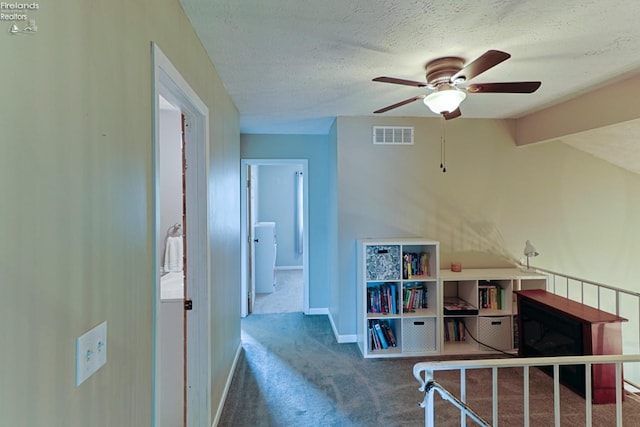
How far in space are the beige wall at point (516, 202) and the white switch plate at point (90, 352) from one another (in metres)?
2.81

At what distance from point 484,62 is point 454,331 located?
2.74 m

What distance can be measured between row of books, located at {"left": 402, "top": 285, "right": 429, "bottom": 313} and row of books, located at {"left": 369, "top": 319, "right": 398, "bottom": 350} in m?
0.29

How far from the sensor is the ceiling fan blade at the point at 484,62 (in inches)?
58.9

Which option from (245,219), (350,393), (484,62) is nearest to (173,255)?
(245,219)

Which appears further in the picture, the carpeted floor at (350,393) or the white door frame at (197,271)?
the carpeted floor at (350,393)

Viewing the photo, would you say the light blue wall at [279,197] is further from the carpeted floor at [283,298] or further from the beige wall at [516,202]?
the beige wall at [516,202]

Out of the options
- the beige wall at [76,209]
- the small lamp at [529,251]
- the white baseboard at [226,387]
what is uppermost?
the beige wall at [76,209]

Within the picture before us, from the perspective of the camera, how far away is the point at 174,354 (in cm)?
204

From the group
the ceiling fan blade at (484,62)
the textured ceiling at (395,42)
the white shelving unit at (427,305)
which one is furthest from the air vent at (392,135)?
the ceiling fan blade at (484,62)

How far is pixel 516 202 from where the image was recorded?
3605 millimetres

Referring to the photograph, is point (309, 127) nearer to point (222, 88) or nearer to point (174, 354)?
point (222, 88)

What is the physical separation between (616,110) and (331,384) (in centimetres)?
329

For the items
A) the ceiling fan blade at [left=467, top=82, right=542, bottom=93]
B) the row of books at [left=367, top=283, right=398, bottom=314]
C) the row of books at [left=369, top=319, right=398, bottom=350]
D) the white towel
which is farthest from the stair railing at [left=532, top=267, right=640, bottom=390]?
the white towel

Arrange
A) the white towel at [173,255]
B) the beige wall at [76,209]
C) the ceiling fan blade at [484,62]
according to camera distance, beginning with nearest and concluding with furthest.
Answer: the beige wall at [76,209] → the ceiling fan blade at [484,62] → the white towel at [173,255]
